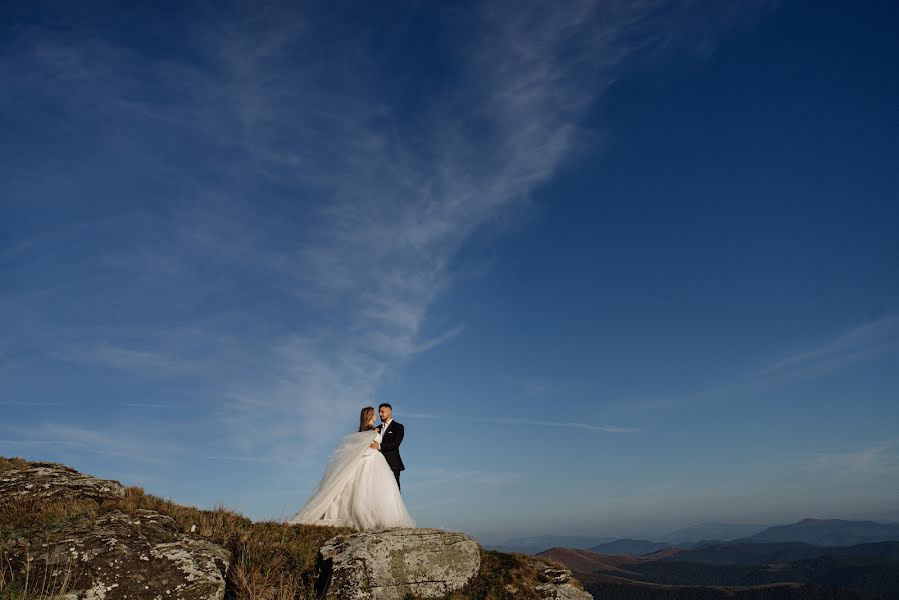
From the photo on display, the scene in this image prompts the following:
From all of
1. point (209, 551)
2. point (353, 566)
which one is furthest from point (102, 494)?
point (353, 566)

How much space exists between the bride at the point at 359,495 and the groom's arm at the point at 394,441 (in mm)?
470

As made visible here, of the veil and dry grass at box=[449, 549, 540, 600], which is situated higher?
the veil

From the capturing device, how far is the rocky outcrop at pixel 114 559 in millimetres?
10836

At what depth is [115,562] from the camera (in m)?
11.4

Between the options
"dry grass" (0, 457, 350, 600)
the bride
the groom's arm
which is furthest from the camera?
the groom's arm

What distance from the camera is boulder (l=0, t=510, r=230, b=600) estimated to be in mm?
10852

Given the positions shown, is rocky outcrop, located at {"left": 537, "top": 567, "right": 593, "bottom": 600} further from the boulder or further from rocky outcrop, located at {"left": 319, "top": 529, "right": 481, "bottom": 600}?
the boulder

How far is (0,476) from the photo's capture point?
16297mm

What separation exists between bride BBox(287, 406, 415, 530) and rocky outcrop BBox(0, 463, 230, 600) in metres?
5.63

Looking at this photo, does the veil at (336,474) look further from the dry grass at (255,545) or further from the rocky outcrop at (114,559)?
the rocky outcrop at (114,559)

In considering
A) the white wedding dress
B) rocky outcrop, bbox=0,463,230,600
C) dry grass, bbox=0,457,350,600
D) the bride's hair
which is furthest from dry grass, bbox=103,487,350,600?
the bride's hair

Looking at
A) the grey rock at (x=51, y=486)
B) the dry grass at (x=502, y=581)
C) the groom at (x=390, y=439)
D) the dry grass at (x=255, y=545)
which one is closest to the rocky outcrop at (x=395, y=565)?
the dry grass at (x=502, y=581)

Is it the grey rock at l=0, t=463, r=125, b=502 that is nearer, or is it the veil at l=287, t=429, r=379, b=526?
the grey rock at l=0, t=463, r=125, b=502

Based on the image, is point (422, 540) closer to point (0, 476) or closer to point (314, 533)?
point (314, 533)
